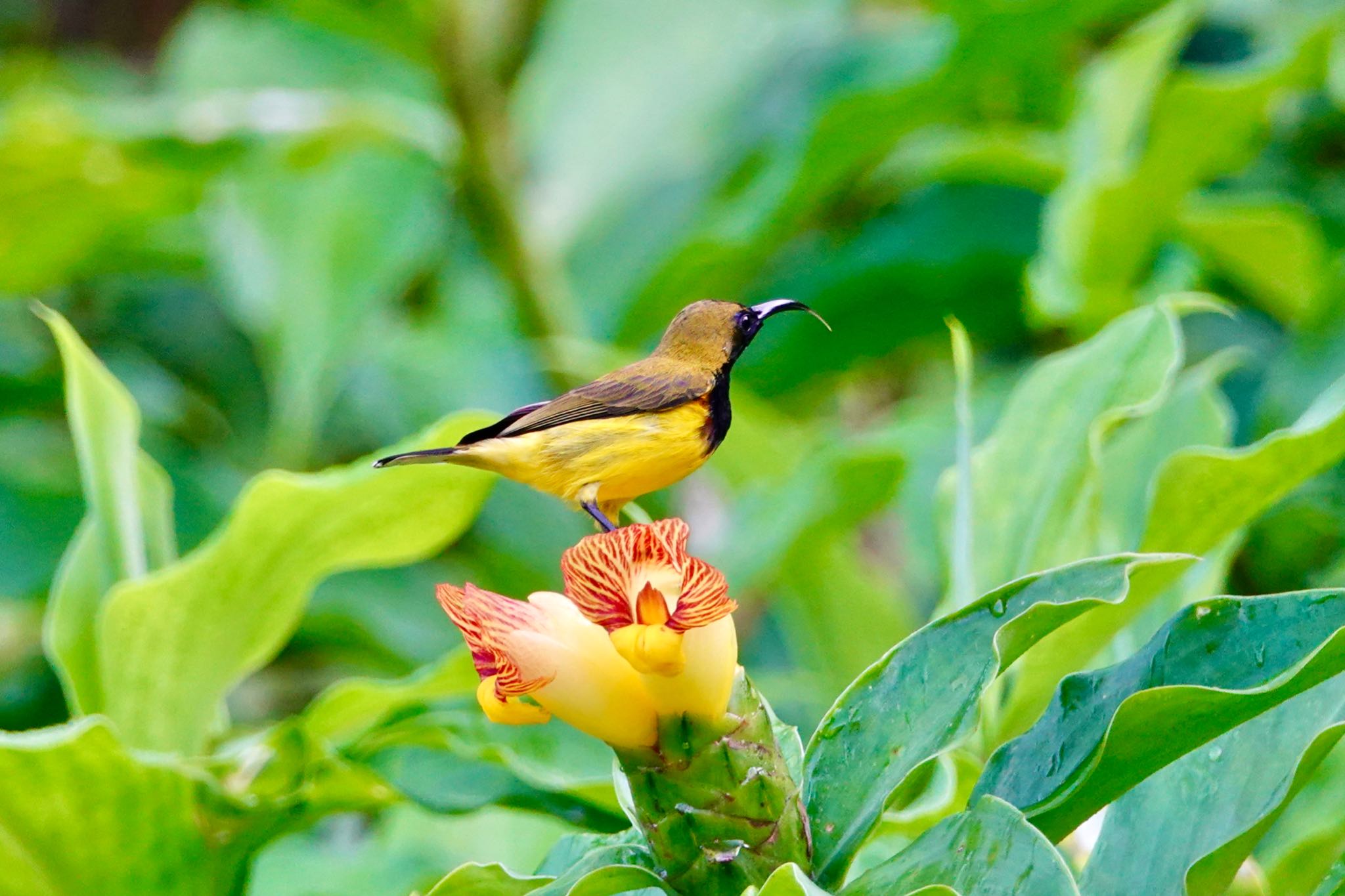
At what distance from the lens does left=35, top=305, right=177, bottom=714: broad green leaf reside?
927mm

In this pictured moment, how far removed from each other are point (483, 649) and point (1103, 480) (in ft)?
2.21

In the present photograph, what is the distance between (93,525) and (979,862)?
67 cm

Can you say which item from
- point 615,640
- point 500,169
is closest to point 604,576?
point 615,640

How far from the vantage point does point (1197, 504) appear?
0.78 metres

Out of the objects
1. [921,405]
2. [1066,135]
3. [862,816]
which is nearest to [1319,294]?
[1066,135]

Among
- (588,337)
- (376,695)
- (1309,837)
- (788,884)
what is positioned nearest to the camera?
(788,884)

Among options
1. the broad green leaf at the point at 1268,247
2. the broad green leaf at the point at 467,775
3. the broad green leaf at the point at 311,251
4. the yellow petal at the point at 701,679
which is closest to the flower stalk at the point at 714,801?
the yellow petal at the point at 701,679

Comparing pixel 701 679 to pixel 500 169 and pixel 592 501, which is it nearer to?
pixel 592 501

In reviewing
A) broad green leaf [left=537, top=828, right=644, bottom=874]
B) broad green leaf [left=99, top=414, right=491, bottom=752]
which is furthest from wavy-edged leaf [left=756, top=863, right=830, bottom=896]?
broad green leaf [left=99, top=414, right=491, bottom=752]

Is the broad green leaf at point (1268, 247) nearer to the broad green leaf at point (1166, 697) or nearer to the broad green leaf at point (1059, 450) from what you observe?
the broad green leaf at point (1059, 450)

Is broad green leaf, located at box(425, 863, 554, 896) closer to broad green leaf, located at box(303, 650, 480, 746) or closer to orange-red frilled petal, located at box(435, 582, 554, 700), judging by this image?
orange-red frilled petal, located at box(435, 582, 554, 700)

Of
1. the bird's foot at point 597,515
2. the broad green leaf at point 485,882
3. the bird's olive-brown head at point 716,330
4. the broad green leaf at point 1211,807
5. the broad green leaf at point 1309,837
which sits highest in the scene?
the bird's olive-brown head at point 716,330

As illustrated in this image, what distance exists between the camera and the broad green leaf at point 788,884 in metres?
0.51

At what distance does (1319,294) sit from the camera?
137 cm
